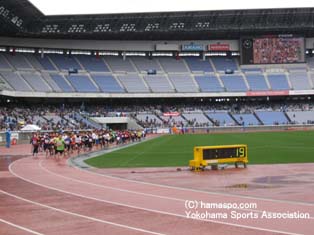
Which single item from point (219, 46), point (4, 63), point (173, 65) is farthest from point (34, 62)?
point (219, 46)

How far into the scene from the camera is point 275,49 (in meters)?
82.5

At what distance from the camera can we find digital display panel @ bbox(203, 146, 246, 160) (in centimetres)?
2095

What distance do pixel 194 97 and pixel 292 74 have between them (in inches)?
695

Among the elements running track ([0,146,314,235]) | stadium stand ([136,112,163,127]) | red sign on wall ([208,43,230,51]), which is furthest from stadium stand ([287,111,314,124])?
running track ([0,146,314,235])

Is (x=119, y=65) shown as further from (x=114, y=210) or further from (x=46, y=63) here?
(x=114, y=210)

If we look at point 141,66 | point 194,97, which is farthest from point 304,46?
point 141,66

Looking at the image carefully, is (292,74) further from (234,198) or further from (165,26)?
(234,198)

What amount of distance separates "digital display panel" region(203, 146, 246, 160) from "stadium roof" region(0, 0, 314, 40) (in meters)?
51.5

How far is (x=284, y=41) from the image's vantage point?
82.1 metres

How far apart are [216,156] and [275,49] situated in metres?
65.1

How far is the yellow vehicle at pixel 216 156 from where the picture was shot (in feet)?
67.4

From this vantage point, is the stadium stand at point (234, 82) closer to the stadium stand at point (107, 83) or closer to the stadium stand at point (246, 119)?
the stadium stand at point (246, 119)

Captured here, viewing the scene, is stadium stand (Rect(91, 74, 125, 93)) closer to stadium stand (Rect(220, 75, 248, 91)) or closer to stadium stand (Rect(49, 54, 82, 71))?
stadium stand (Rect(49, 54, 82, 71))

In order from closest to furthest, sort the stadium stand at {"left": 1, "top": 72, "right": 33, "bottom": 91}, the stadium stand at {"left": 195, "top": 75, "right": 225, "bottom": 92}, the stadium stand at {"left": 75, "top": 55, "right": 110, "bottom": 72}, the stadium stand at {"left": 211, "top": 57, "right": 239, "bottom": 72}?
the stadium stand at {"left": 1, "top": 72, "right": 33, "bottom": 91}
the stadium stand at {"left": 75, "top": 55, "right": 110, "bottom": 72}
the stadium stand at {"left": 195, "top": 75, "right": 225, "bottom": 92}
the stadium stand at {"left": 211, "top": 57, "right": 239, "bottom": 72}
